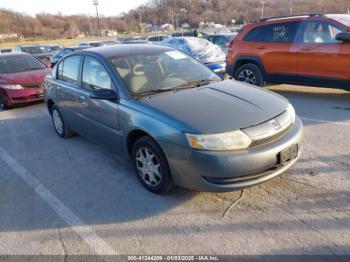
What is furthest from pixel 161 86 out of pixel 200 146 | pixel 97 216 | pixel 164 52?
pixel 97 216

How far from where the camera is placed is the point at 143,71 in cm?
399

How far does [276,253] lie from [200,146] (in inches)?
42.3

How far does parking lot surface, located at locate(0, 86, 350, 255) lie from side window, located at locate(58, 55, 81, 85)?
4.08ft

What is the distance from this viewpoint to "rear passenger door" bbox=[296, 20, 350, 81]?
644 cm

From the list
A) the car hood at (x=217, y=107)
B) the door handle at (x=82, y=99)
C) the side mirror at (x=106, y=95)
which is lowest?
Answer: the door handle at (x=82, y=99)

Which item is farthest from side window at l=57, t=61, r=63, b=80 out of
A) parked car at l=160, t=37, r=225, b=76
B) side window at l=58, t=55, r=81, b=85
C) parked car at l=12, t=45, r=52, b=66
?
parked car at l=12, t=45, r=52, b=66

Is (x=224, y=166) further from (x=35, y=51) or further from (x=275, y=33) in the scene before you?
(x=35, y=51)

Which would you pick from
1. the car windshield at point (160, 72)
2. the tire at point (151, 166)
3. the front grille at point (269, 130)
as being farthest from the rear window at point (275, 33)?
the tire at point (151, 166)

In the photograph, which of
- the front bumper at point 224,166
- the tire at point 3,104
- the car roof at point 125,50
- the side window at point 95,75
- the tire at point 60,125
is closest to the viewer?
the front bumper at point 224,166

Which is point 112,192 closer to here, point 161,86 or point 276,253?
point 161,86

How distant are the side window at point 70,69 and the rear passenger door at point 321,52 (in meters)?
4.89

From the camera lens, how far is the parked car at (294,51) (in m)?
6.54

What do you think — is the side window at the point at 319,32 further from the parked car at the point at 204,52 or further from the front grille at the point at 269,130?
the front grille at the point at 269,130

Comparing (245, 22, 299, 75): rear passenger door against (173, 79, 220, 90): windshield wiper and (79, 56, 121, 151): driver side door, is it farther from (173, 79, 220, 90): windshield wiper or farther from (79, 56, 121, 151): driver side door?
(79, 56, 121, 151): driver side door
